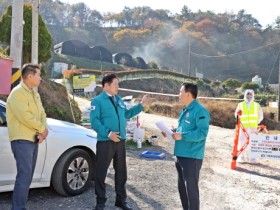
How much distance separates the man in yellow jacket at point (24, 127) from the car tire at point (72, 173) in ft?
3.02

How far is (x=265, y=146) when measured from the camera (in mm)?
7488

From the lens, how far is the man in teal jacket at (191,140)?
3.87 metres

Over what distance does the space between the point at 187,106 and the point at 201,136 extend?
39 centimetres

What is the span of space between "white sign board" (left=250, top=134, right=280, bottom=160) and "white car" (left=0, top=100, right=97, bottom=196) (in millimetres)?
3693

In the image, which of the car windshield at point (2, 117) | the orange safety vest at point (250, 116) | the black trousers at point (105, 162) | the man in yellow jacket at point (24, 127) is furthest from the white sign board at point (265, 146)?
the car windshield at point (2, 117)

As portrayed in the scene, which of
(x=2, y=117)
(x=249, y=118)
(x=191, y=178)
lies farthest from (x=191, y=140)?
(x=249, y=118)

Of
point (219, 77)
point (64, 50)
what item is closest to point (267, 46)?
point (219, 77)

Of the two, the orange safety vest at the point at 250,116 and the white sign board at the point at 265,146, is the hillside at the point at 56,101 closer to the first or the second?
the orange safety vest at the point at 250,116

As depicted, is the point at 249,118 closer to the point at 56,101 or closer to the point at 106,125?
the point at 106,125

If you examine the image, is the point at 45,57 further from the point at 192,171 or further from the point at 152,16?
the point at 152,16

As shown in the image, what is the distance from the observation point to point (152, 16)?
4515 inches

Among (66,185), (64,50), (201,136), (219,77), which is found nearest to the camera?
(201,136)

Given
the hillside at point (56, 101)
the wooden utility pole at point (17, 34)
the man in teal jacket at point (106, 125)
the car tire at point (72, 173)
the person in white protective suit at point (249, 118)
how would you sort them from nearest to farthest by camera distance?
the man in teal jacket at point (106, 125), the car tire at point (72, 173), the wooden utility pole at point (17, 34), the person in white protective suit at point (249, 118), the hillside at point (56, 101)

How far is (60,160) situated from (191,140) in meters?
2.03
